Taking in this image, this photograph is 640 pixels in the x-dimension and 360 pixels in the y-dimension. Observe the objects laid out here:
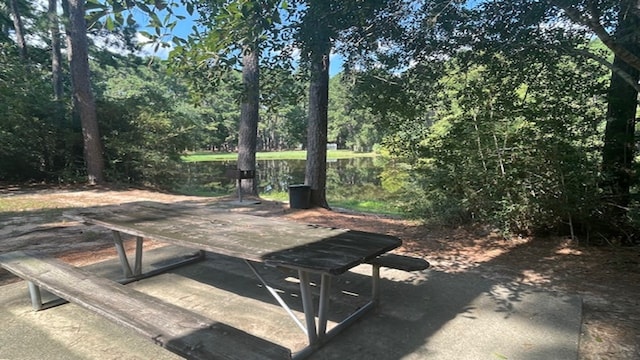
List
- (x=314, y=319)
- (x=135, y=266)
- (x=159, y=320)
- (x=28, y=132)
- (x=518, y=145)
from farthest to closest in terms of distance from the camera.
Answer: (x=28, y=132) < (x=518, y=145) < (x=135, y=266) < (x=314, y=319) < (x=159, y=320)

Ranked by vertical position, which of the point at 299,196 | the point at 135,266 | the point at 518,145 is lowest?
the point at 135,266

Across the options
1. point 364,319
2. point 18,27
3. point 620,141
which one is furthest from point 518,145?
point 18,27

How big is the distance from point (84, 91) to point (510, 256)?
1136cm


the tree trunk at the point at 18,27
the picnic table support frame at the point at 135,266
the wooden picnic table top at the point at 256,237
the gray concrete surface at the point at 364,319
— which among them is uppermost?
the tree trunk at the point at 18,27

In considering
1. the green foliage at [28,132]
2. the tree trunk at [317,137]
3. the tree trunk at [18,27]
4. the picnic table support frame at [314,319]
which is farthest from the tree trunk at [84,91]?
the picnic table support frame at [314,319]

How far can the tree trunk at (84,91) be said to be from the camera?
33.9ft

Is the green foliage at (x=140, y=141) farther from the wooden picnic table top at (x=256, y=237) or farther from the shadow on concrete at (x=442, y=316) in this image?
the shadow on concrete at (x=442, y=316)

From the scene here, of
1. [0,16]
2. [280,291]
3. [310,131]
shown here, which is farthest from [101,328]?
[0,16]

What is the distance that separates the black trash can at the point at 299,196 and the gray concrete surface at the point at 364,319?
140 inches

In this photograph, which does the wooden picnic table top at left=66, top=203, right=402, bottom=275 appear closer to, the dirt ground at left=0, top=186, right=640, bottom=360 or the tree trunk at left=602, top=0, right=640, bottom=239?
the dirt ground at left=0, top=186, right=640, bottom=360

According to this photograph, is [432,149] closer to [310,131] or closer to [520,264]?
[520,264]

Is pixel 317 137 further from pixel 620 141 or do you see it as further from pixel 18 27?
pixel 18 27

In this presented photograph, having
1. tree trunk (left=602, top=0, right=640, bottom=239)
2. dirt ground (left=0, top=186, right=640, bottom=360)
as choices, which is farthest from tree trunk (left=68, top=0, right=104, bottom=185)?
tree trunk (left=602, top=0, right=640, bottom=239)

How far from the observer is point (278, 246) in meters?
2.33
